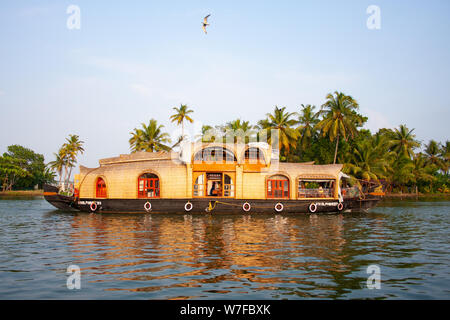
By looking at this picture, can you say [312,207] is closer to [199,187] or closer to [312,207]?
[312,207]

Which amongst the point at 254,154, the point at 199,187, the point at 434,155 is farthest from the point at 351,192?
the point at 434,155

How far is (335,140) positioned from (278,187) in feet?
72.1

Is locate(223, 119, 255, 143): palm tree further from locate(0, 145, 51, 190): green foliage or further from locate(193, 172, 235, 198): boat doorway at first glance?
locate(0, 145, 51, 190): green foliage

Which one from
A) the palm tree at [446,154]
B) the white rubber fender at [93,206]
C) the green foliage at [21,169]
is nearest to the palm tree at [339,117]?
the white rubber fender at [93,206]

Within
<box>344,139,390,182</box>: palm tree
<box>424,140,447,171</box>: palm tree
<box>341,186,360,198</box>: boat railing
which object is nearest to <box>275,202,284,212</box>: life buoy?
<box>341,186,360,198</box>: boat railing

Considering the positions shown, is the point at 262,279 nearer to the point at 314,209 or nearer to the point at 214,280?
the point at 214,280

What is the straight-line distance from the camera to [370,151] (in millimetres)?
40875

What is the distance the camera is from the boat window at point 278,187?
77.6 feet

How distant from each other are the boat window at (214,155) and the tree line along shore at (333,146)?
10.9 metres

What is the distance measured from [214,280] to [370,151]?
37283 millimetres

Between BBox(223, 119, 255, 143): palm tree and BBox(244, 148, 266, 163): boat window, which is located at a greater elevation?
BBox(223, 119, 255, 143): palm tree

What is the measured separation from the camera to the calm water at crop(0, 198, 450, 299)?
23.1ft

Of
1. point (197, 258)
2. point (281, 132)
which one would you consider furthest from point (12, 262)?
point (281, 132)

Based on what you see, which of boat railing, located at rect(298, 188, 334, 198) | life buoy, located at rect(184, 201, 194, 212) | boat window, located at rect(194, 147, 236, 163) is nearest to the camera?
life buoy, located at rect(184, 201, 194, 212)
